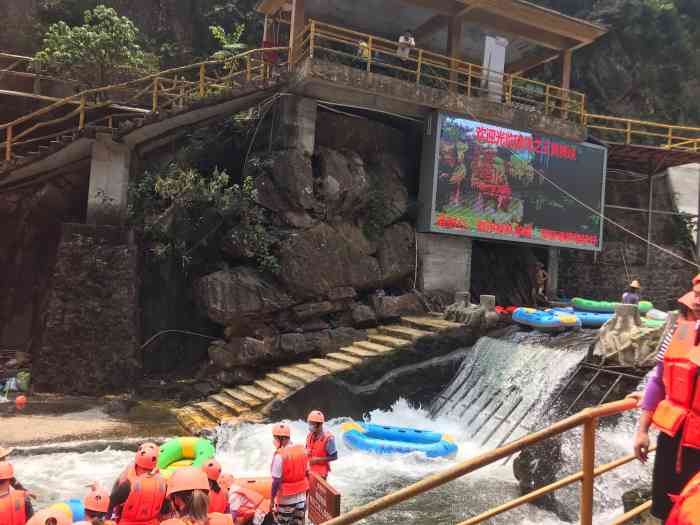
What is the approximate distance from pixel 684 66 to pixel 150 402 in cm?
2914

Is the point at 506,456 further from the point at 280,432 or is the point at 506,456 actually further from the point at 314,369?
the point at 314,369

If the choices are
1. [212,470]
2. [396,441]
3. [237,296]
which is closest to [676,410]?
[212,470]

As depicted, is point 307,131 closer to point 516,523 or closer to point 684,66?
point 516,523

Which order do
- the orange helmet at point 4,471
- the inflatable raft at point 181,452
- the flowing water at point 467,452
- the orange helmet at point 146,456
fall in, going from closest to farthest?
the orange helmet at point 4,471, the orange helmet at point 146,456, the inflatable raft at point 181,452, the flowing water at point 467,452

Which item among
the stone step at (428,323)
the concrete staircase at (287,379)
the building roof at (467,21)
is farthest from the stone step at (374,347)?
the building roof at (467,21)

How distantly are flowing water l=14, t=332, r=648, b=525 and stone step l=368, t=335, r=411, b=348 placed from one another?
1328 millimetres

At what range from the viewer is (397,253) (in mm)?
16562

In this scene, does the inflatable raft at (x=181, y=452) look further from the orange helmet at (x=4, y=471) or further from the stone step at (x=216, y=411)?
the stone step at (x=216, y=411)

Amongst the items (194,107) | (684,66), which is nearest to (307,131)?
(194,107)

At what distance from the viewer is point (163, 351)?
1527 centimetres

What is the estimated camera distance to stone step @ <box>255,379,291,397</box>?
1207 centimetres

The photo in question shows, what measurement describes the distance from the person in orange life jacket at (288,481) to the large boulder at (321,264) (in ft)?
29.1

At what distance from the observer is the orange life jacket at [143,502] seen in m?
4.66

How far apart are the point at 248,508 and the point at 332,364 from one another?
7303 mm
